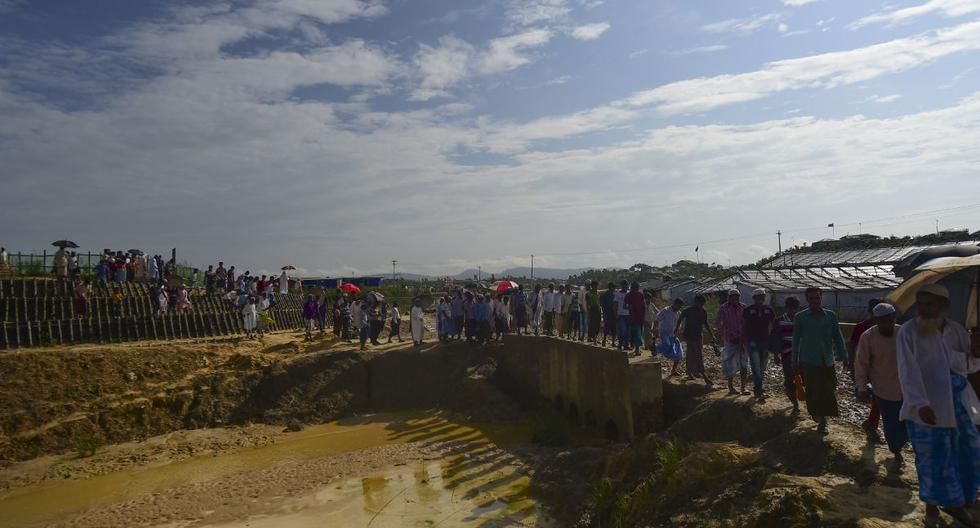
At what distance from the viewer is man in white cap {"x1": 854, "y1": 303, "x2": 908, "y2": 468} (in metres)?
5.70

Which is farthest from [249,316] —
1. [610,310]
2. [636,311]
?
[636,311]

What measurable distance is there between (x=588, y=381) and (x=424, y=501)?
5.21 metres

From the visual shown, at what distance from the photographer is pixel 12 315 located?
18.2m

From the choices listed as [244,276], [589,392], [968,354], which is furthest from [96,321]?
[968,354]

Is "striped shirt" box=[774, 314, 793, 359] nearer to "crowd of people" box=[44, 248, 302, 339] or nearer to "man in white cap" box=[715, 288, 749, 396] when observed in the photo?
"man in white cap" box=[715, 288, 749, 396]

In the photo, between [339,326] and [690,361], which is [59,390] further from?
[690,361]

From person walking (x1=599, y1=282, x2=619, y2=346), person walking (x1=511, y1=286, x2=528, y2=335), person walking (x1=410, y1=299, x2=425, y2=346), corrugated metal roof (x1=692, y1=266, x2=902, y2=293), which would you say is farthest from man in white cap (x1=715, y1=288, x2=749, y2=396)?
corrugated metal roof (x1=692, y1=266, x2=902, y2=293)

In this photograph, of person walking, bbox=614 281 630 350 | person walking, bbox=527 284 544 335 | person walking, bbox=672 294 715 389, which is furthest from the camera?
person walking, bbox=527 284 544 335

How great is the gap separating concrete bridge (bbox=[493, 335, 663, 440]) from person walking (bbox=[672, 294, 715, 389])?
0.73 meters

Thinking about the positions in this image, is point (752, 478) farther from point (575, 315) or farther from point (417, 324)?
point (417, 324)

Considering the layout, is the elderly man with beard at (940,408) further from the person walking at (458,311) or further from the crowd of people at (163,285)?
the crowd of people at (163,285)

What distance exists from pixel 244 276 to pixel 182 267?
5.02 metres

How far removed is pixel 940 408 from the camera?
4.49 metres

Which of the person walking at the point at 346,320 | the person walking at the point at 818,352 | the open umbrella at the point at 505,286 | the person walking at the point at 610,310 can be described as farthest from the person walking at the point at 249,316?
the person walking at the point at 818,352
